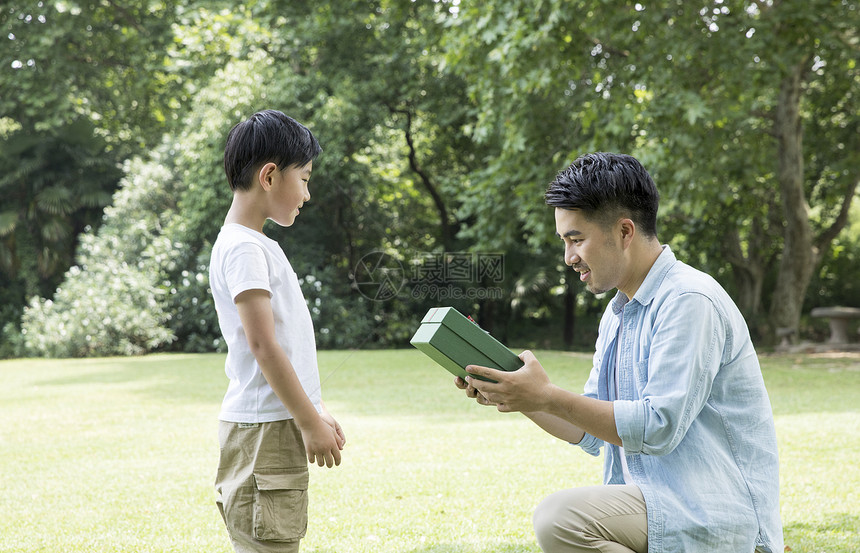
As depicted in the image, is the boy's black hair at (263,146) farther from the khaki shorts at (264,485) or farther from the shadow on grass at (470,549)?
the shadow on grass at (470,549)

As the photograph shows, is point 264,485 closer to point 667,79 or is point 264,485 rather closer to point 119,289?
point 667,79

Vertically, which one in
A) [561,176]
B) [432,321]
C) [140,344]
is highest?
[561,176]

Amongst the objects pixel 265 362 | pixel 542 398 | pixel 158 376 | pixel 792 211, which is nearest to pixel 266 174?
pixel 265 362

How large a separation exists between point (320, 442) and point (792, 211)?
538 inches

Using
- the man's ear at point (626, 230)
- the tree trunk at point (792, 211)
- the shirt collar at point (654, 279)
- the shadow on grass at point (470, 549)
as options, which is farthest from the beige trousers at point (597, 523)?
the tree trunk at point (792, 211)

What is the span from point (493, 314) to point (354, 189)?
520 centimetres

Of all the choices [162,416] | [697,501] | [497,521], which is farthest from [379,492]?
[162,416]

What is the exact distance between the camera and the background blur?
11.2 m

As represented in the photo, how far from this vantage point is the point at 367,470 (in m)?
5.71

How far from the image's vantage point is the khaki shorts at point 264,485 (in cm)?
245

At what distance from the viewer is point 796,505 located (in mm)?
4555

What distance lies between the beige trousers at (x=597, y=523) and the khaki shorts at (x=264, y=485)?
2.66 feet

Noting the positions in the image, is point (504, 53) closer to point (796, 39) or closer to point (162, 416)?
point (796, 39)

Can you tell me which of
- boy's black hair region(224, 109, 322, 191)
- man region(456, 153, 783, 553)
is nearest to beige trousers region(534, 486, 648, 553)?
man region(456, 153, 783, 553)
